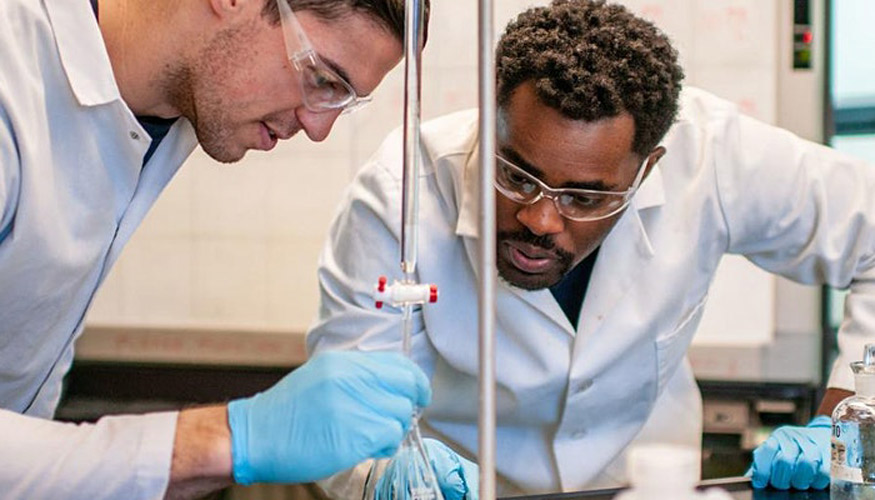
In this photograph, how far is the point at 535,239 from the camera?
1.60m

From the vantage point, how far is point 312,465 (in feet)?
3.49

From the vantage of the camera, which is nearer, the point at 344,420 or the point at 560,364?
the point at 344,420

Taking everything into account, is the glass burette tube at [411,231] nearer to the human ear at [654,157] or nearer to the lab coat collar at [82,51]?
the lab coat collar at [82,51]

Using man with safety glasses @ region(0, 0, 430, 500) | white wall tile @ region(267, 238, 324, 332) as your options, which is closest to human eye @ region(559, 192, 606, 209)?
man with safety glasses @ region(0, 0, 430, 500)

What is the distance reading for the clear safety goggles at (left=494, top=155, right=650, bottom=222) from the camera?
62.2 inches

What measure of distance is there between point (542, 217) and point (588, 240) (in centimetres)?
15

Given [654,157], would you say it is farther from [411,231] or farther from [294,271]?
[294,271]

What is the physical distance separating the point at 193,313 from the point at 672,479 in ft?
7.93

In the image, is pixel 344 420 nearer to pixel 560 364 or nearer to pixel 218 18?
pixel 218 18

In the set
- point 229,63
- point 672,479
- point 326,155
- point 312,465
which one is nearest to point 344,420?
point 312,465

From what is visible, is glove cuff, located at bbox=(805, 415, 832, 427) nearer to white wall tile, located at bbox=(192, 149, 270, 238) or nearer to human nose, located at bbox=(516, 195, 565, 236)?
human nose, located at bbox=(516, 195, 565, 236)

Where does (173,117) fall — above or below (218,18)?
below

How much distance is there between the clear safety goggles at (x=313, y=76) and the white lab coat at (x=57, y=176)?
243mm

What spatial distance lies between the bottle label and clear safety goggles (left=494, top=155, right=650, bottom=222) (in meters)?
0.47
